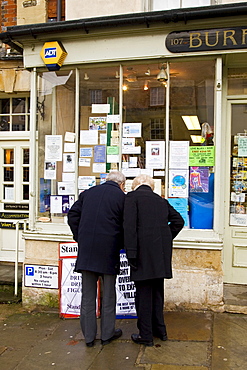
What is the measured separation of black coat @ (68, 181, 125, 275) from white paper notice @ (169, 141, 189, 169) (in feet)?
4.68

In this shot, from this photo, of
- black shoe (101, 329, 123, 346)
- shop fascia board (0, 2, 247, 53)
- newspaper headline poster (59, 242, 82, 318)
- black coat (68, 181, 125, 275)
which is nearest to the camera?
black coat (68, 181, 125, 275)

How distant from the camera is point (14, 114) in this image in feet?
24.3

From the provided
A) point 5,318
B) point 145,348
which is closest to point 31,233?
point 5,318

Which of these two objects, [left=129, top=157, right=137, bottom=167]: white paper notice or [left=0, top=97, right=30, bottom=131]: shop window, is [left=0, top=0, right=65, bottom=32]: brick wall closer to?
[left=0, top=97, right=30, bottom=131]: shop window

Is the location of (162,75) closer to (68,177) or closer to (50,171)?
(68,177)

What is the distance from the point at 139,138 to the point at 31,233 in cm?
214

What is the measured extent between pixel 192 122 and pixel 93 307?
2.94 metres

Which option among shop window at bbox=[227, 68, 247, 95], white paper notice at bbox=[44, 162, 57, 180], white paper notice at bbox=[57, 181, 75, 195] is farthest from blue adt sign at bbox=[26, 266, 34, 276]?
shop window at bbox=[227, 68, 247, 95]

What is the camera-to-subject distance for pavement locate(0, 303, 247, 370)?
12.8 ft

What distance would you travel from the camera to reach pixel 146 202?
4.14 meters

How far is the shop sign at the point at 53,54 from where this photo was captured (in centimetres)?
560

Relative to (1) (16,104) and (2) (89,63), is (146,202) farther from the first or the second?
(1) (16,104)

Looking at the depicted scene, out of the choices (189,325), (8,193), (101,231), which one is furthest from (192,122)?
(8,193)

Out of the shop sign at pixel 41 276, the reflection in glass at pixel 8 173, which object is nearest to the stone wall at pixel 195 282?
the shop sign at pixel 41 276
